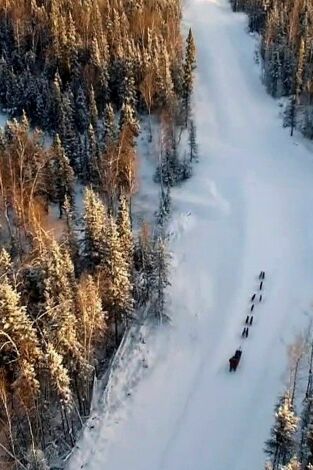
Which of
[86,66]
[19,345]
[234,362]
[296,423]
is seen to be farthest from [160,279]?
[86,66]

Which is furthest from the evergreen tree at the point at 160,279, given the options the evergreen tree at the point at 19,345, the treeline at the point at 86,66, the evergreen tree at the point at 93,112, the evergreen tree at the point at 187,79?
the evergreen tree at the point at 187,79

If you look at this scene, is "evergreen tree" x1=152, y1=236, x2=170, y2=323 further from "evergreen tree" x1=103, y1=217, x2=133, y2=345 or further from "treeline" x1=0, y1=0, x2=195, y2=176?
"treeline" x1=0, y1=0, x2=195, y2=176

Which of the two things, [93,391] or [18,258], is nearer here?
[93,391]

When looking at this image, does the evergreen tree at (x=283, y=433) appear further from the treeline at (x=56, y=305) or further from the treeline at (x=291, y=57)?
the treeline at (x=291, y=57)

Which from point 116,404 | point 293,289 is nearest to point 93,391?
point 116,404

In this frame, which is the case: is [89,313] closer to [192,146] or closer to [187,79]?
[192,146]

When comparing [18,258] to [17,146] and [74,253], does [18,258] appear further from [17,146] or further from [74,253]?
[17,146]
